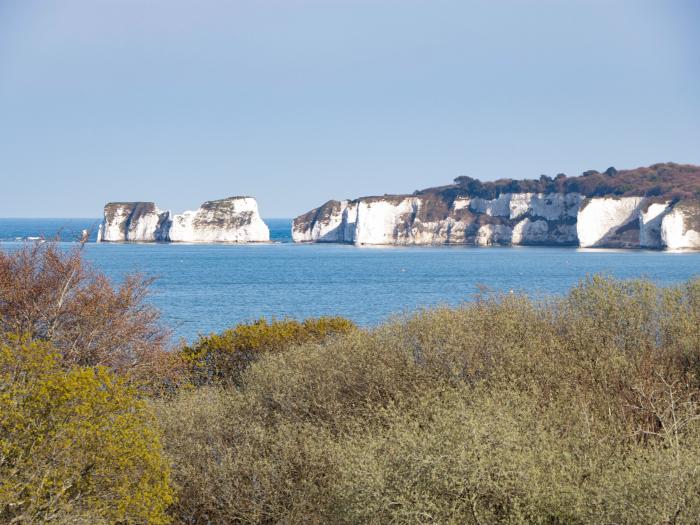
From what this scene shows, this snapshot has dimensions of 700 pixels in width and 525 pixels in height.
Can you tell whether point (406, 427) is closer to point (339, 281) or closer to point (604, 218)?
point (339, 281)

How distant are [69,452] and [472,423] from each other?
19.8ft

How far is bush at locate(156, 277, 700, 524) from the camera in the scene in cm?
1252

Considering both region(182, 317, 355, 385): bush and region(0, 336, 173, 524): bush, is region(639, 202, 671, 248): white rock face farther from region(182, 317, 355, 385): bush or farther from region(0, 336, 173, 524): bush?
region(0, 336, 173, 524): bush

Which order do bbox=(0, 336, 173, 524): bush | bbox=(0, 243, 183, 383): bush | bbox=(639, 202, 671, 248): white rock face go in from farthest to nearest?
bbox=(639, 202, 671, 248): white rock face < bbox=(0, 243, 183, 383): bush < bbox=(0, 336, 173, 524): bush

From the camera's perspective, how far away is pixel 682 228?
502 ft

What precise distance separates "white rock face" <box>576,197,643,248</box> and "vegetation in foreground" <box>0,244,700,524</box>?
147716 mm

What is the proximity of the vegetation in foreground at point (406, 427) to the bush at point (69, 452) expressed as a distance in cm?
4

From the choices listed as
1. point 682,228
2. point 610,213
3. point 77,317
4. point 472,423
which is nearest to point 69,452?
point 472,423

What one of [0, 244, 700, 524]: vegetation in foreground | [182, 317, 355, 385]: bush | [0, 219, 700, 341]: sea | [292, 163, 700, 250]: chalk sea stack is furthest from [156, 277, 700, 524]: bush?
[292, 163, 700, 250]: chalk sea stack

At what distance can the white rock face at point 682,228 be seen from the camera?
152500mm

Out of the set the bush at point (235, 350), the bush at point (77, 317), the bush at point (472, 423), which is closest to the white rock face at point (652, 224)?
the bush at point (235, 350)

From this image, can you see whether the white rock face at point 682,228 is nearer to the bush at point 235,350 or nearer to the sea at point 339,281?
the sea at point 339,281

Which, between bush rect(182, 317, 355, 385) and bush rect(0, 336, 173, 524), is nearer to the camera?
bush rect(0, 336, 173, 524)

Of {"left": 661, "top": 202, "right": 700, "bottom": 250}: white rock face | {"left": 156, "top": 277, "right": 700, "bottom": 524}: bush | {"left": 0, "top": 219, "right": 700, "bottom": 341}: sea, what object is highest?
{"left": 661, "top": 202, "right": 700, "bottom": 250}: white rock face
